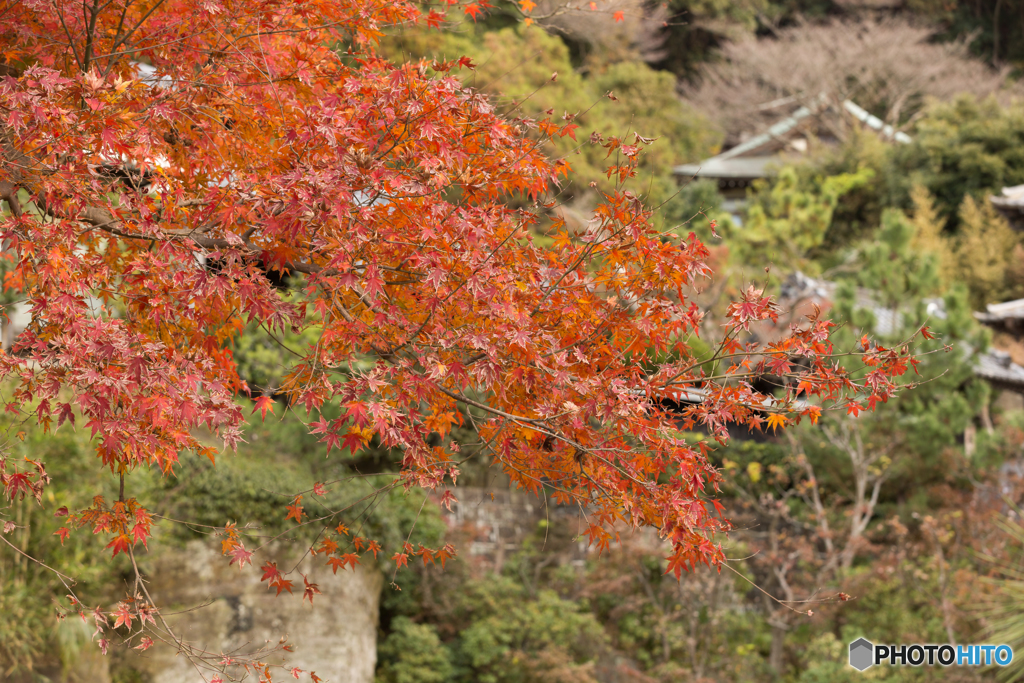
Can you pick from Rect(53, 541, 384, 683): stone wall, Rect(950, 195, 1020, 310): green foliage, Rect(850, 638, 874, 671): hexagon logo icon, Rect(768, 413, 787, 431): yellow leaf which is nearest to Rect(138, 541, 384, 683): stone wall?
Rect(53, 541, 384, 683): stone wall

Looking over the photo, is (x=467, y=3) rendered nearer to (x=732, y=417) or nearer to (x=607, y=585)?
(x=732, y=417)

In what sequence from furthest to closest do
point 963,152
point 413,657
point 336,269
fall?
1. point 963,152
2. point 413,657
3. point 336,269

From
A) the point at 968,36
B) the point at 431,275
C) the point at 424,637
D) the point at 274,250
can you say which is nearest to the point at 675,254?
the point at 431,275

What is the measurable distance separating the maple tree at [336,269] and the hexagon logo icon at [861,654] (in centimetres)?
538

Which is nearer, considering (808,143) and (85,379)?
(85,379)

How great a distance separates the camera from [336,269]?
9.64ft

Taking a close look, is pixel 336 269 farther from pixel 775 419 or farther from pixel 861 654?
pixel 861 654

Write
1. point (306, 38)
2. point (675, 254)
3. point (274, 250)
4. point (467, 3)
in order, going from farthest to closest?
point (467, 3) < point (306, 38) < point (675, 254) < point (274, 250)

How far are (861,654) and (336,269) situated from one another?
7027 millimetres

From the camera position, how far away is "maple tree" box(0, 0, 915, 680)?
2.78m

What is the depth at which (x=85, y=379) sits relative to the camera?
2.65 m

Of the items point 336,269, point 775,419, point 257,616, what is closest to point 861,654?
point 257,616

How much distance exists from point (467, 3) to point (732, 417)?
2.23 meters

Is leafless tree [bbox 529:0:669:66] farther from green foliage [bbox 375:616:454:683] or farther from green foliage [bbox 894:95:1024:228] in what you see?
green foliage [bbox 375:616:454:683]
